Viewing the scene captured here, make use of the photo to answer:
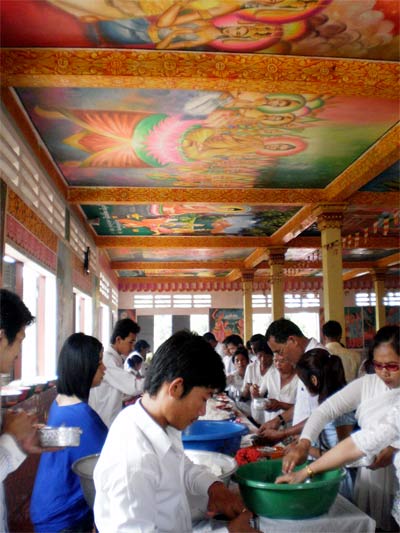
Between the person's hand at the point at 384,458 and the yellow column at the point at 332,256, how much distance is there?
581 centimetres

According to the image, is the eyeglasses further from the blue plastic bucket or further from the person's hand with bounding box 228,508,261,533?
the person's hand with bounding box 228,508,261,533

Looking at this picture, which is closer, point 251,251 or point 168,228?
point 168,228

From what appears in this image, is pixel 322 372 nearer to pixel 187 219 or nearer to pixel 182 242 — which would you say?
pixel 187 219

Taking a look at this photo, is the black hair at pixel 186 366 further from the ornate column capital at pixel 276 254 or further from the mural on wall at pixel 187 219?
the ornate column capital at pixel 276 254

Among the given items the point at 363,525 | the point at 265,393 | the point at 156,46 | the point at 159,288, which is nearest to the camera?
the point at 363,525

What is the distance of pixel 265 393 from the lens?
488 cm

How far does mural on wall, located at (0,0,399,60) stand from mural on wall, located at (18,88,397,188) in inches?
29.4

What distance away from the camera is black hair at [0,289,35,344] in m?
2.19

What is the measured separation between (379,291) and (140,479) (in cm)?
1697

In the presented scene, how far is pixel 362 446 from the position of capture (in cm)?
187

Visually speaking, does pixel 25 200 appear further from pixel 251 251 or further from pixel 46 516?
pixel 251 251

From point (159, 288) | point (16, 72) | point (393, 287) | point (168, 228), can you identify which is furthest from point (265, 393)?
point (393, 287)

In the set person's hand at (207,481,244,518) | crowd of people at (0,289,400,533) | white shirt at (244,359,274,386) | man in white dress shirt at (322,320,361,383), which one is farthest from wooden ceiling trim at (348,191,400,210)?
person's hand at (207,481,244,518)

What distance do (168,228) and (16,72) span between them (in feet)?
22.4
